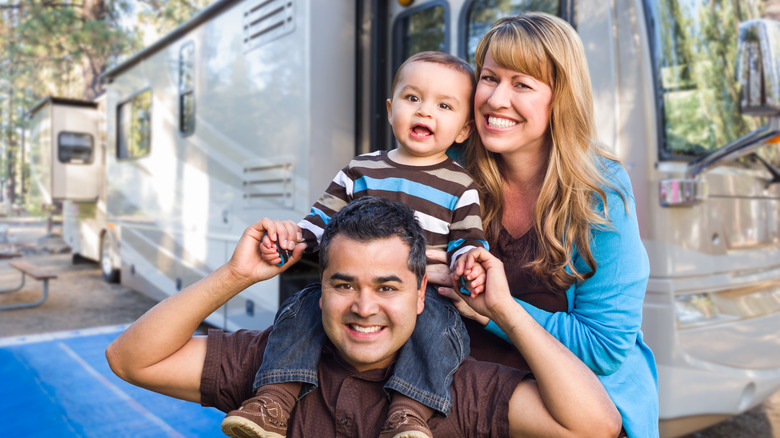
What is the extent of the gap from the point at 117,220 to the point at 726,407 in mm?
8345

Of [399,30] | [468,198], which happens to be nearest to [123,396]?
[468,198]

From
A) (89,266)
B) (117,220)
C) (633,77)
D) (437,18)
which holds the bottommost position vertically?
(89,266)

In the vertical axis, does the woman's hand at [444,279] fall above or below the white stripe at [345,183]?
below

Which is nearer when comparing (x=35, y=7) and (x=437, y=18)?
(x=437, y=18)

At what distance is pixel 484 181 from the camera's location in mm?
1916

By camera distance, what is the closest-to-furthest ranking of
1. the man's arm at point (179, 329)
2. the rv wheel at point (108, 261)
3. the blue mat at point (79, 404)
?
the man's arm at point (179, 329), the blue mat at point (79, 404), the rv wheel at point (108, 261)

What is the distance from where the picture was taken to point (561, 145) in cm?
171

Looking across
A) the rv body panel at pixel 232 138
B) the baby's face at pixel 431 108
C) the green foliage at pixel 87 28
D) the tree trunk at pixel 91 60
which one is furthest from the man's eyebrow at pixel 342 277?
the tree trunk at pixel 91 60

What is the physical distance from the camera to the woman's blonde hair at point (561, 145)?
5.33 feet

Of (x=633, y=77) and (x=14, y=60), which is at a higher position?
(x=14, y=60)

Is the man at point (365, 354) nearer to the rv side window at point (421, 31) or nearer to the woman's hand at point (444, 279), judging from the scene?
the woman's hand at point (444, 279)

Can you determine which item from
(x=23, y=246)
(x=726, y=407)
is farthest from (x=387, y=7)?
(x=23, y=246)

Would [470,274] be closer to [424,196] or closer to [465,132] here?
[424,196]

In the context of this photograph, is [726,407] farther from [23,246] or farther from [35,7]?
[35,7]
